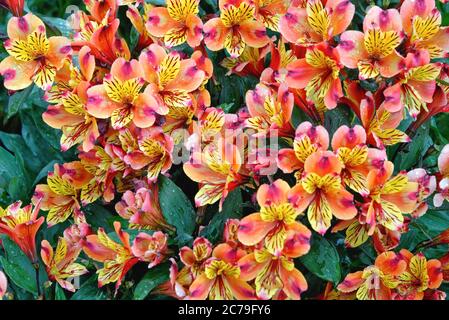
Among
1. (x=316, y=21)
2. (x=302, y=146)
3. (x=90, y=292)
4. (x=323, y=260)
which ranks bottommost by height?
(x=90, y=292)

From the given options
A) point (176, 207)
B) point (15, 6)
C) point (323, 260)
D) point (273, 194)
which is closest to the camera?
point (273, 194)

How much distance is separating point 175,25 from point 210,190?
1.26 ft

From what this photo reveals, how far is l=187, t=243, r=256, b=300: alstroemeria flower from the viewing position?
1.40 meters

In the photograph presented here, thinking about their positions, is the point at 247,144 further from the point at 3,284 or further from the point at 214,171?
the point at 3,284

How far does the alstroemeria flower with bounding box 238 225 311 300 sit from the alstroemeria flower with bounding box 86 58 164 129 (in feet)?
1.12

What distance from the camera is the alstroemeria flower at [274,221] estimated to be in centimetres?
134

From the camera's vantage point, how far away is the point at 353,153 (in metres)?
1.37

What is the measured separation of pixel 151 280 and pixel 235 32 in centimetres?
54

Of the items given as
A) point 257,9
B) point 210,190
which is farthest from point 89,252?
point 257,9

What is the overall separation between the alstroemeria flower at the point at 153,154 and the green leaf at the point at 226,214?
0.46 ft

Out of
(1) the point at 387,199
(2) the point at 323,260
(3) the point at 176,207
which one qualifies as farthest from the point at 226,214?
(1) the point at 387,199

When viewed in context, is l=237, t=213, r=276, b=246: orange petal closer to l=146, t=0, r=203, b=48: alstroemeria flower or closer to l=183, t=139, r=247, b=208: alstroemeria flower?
l=183, t=139, r=247, b=208: alstroemeria flower

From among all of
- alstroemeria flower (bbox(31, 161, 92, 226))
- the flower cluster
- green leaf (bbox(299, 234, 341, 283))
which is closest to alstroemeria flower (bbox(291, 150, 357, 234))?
the flower cluster

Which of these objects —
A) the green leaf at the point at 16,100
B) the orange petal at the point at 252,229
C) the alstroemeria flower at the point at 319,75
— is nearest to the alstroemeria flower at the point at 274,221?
the orange petal at the point at 252,229
